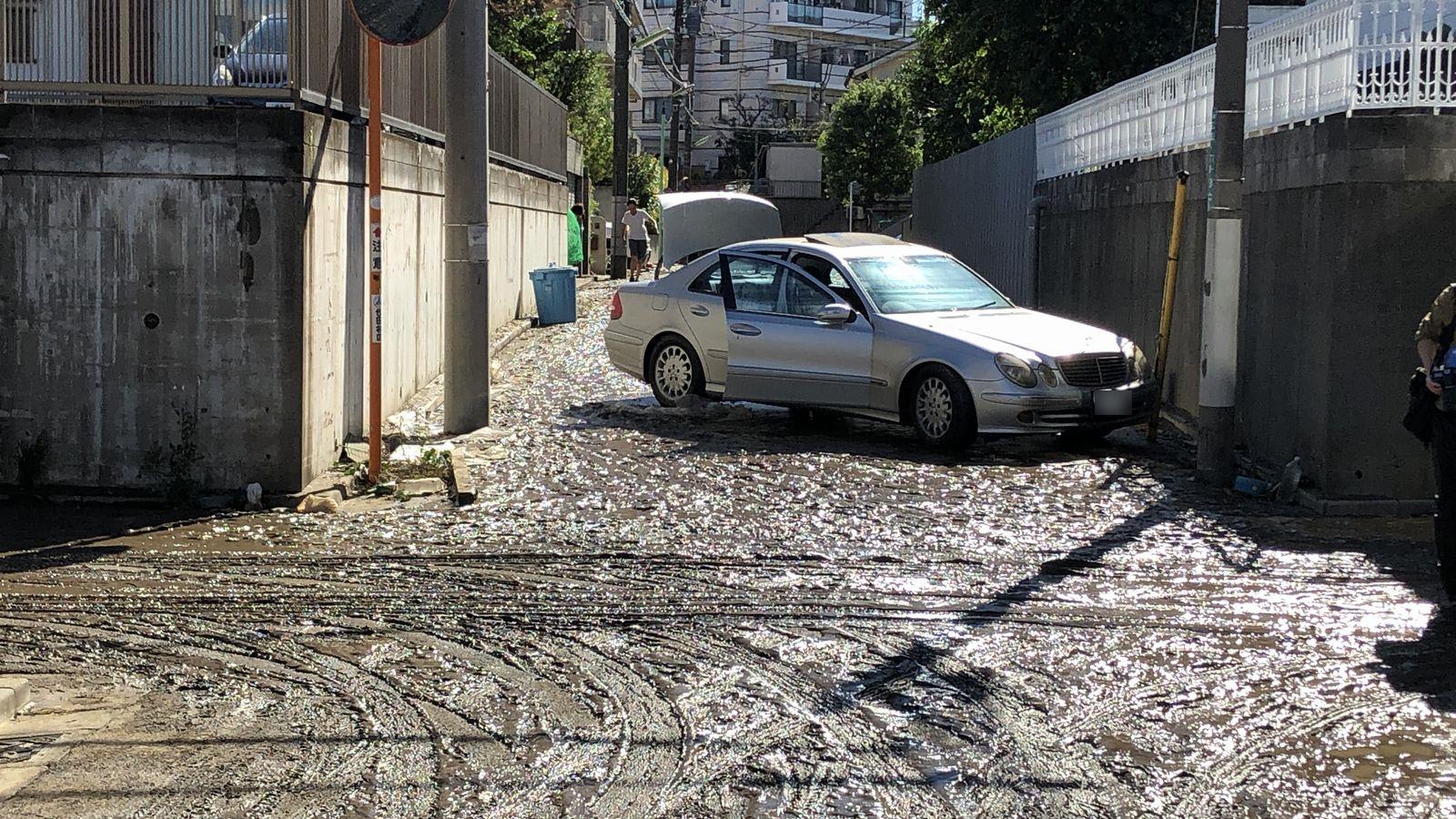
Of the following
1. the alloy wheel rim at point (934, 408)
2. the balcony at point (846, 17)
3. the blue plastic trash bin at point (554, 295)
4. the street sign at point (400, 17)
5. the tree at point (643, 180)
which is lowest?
the alloy wheel rim at point (934, 408)

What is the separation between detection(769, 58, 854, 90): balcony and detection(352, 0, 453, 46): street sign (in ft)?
269

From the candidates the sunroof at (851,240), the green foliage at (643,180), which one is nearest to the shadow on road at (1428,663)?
the sunroof at (851,240)

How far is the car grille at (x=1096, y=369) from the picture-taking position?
39.9 ft

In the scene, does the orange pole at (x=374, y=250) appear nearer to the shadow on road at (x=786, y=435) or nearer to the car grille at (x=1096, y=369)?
the shadow on road at (x=786, y=435)

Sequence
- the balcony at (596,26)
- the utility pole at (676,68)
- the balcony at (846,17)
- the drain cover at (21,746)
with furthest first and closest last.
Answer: the balcony at (846,17) → the balcony at (596,26) → the utility pole at (676,68) → the drain cover at (21,746)

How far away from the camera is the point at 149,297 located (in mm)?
10148

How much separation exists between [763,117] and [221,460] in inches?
3350

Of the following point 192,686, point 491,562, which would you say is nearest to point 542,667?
point 192,686

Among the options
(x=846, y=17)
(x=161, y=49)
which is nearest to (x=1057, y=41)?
(x=161, y=49)

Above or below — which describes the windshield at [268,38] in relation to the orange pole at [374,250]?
above

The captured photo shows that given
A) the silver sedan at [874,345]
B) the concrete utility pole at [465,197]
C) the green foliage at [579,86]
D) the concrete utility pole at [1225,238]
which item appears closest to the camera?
the concrete utility pole at [1225,238]

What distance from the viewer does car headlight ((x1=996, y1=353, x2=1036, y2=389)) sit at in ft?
39.5

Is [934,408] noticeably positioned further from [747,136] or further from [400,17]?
[747,136]

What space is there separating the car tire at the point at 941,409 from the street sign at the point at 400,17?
14.9ft
